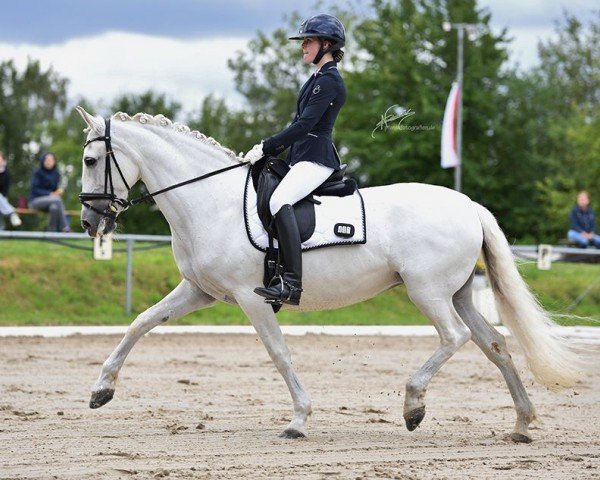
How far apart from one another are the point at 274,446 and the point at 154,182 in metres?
2.13

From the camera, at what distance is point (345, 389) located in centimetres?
1034

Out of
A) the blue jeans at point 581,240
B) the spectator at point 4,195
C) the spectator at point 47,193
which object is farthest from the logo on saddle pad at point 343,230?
the blue jeans at point 581,240

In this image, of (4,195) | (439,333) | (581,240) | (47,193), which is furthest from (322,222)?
(581,240)

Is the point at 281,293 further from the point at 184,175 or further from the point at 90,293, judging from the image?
the point at 90,293

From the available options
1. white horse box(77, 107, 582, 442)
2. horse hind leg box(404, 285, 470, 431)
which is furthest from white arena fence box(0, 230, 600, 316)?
horse hind leg box(404, 285, 470, 431)

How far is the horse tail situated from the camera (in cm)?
800

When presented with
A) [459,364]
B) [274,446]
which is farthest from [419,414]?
[459,364]

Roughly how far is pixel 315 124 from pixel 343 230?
0.79 m

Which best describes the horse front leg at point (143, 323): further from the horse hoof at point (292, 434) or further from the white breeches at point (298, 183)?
the horse hoof at point (292, 434)

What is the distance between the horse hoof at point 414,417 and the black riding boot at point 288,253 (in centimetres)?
115

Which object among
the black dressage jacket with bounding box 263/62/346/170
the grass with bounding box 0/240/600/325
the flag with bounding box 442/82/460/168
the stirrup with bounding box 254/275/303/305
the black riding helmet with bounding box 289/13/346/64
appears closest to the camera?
the stirrup with bounding box 254/275/303/305

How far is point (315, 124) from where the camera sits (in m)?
7.76

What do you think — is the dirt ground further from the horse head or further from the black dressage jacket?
the black dressage jacket

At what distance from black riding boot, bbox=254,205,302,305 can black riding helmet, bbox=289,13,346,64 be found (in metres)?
1.21
